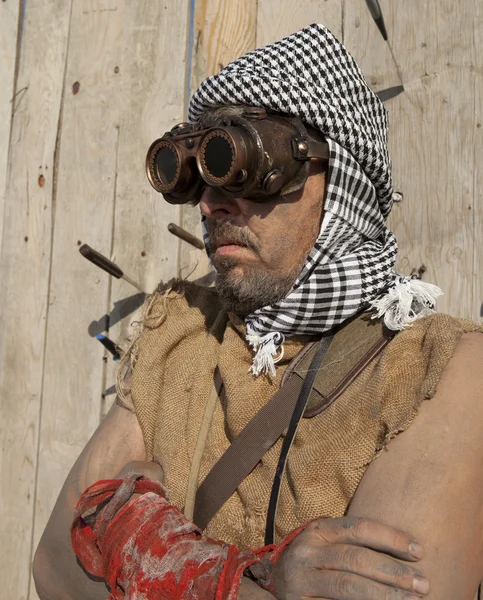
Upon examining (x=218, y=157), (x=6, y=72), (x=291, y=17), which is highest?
(x=291, y=17)

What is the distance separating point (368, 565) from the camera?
48.2 inches

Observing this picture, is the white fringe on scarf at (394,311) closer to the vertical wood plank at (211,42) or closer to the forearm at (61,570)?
the forearm at (61,570)

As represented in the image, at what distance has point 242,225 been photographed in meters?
1.68

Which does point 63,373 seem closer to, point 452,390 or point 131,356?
point 131,356

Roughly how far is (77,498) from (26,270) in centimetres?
145

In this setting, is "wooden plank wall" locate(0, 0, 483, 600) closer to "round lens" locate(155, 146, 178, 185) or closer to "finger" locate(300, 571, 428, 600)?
"round lens" locate(155, 146, 178, 185)

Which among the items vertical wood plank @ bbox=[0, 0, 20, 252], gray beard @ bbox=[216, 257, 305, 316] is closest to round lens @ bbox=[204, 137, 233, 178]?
gray beard @ bbox=[216, 257, 305, 316]

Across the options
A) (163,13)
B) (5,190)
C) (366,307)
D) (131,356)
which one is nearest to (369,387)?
(366,307)

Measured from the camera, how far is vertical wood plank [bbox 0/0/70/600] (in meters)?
2.84

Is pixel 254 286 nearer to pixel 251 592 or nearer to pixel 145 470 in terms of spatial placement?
pixel 145 470

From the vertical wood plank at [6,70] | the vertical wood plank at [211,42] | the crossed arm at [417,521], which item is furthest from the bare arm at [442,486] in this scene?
the vertical wood plank at [6,70]

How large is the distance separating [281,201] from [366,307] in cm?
34

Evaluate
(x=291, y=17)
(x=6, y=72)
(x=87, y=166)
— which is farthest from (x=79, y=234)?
(x=291, y=17)

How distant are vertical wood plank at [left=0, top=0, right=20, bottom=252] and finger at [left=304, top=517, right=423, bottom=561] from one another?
7.42 feet
